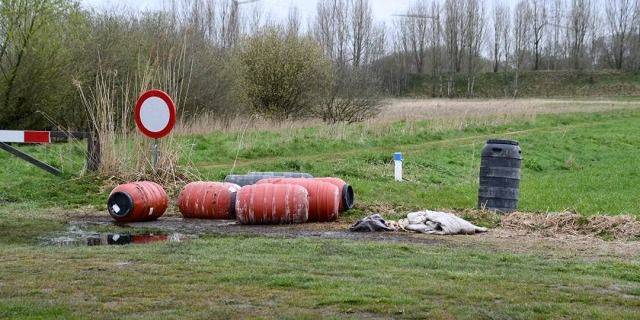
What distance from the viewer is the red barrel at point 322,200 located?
1288 cm

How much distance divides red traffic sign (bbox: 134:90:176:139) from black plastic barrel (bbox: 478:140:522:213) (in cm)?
540

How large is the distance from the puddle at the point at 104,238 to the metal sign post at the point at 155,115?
3.38m

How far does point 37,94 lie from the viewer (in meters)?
28.5

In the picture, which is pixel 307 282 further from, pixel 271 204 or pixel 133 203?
pixel 133 203

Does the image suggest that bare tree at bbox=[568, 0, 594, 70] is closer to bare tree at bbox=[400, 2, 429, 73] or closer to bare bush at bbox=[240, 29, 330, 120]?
bare tree at bbox=[400, 2, 429, 73]

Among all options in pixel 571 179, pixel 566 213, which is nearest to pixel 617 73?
pixel 571 179

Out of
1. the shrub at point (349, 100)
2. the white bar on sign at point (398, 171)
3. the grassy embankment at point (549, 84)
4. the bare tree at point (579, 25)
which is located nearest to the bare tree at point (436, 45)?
the grassy embankment at point (549, 84)

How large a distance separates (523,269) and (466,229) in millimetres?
3346

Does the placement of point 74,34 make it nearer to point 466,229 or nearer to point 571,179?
point 571,179

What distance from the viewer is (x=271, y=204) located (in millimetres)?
12453

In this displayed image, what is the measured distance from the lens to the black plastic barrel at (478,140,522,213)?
48.1 ft

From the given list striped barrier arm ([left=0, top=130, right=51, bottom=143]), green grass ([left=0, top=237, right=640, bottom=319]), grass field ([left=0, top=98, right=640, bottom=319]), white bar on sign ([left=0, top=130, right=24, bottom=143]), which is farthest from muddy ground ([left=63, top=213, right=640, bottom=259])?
white bar on sign ([left=0, top=130, right=24, bottom=143])

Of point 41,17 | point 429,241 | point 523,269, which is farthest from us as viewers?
point 41,17

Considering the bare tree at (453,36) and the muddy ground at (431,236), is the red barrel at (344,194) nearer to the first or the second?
the muddy ground at (431,236)
